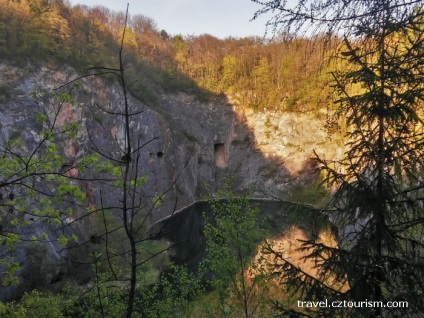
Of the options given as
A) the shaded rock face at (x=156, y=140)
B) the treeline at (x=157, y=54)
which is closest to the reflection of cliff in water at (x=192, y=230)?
the shaded rock face at (x=156, y=140)

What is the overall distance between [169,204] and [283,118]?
15240 mm

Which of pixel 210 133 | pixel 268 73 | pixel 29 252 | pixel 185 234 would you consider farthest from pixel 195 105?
pixel 29 252

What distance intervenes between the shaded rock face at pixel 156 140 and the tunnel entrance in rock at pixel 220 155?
0.12m

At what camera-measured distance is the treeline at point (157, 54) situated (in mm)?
24688

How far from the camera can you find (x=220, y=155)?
3859 centimetres

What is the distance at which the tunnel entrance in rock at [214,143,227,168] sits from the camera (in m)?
38.0

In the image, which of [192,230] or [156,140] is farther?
[156,140]

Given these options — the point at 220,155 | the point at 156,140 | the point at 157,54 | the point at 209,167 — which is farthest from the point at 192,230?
the point at 157,54

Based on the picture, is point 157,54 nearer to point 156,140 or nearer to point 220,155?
point 220,155

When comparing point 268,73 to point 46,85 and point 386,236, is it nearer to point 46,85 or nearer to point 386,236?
point 46,85

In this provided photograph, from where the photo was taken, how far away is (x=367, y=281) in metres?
3.64

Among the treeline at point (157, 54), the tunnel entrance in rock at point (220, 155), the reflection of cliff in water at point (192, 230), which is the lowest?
the reflection of cliff in water at point (192, 230)

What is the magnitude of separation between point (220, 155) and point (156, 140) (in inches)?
431

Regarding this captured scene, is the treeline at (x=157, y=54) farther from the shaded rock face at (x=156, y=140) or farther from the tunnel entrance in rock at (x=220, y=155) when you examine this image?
the tunnel entrance in rock at (x=220, y=155)
